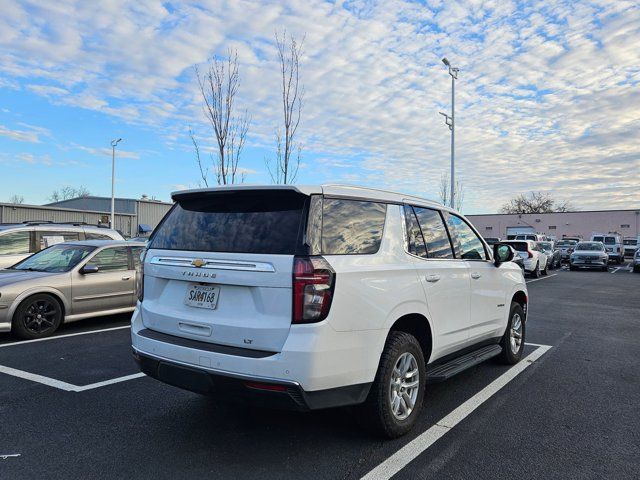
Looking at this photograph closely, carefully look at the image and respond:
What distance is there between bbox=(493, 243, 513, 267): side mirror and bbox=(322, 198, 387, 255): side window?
2.13m

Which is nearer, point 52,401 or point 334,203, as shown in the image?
point 334,203

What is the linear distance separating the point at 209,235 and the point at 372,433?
76.1 inches

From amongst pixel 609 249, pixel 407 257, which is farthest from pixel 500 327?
pixel 609 249

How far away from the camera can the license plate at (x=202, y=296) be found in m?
3.31

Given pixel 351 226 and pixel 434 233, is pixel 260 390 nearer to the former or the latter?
pixel 351 226

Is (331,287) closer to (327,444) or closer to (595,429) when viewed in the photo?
(327,444)

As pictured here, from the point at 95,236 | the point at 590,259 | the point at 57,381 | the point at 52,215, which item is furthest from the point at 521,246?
the point at 52,215

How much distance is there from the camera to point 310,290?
3031mm

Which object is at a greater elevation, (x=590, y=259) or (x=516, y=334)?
(x=590, y=259)

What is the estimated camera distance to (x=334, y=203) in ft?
11.4

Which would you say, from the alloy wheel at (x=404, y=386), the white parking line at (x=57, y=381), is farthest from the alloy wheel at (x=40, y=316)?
the alloy wheel at (x=404, y=386)

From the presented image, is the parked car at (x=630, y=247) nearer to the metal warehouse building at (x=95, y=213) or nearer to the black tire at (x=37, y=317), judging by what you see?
the metal warehouse building at (x=95, y=213)

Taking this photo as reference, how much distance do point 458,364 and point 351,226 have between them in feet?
6.19

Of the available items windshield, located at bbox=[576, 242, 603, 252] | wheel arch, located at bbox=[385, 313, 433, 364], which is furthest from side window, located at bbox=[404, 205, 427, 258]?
windshield, located at bbox=[576, 242, 603, 252]
